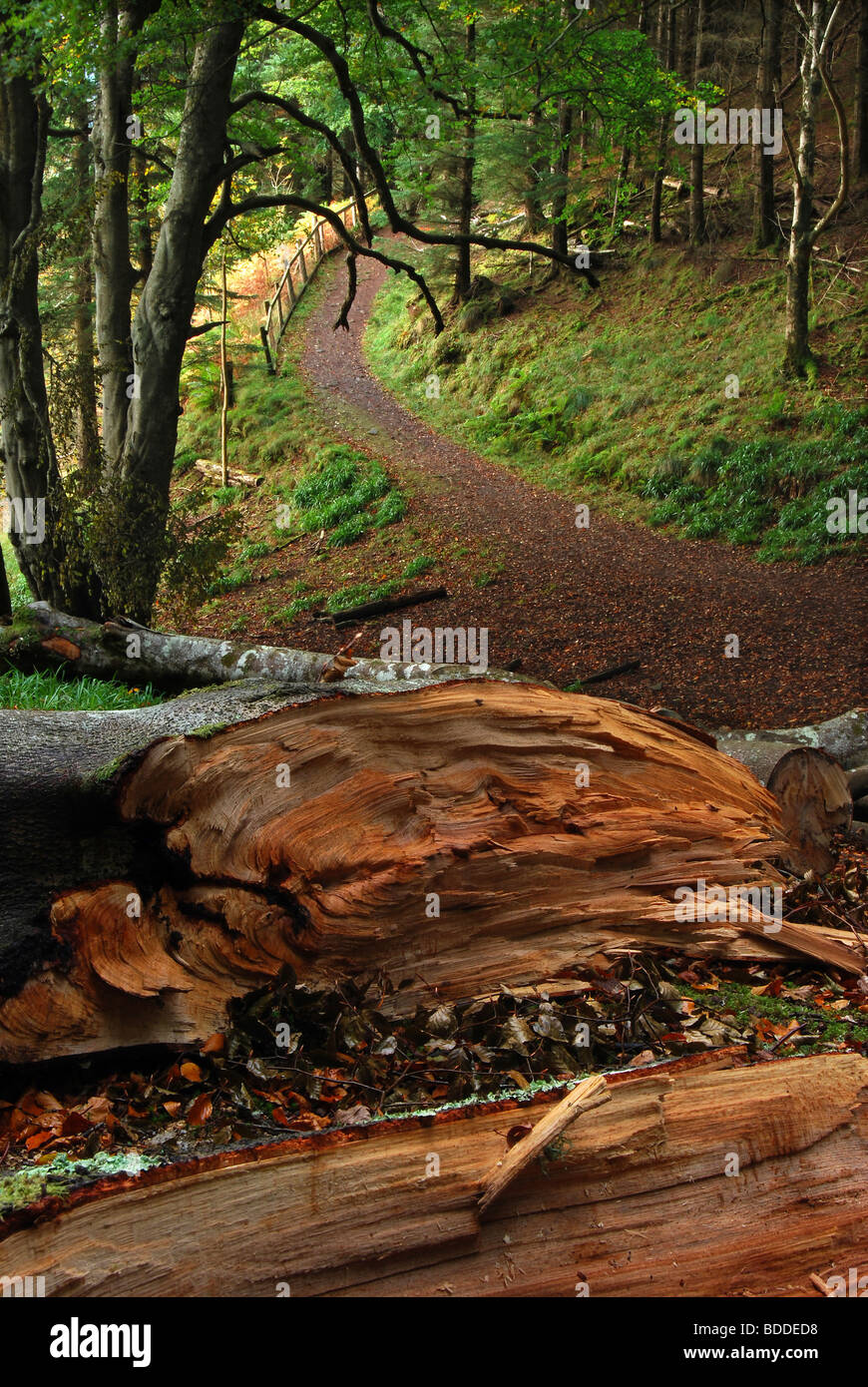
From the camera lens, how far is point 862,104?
1752 cm

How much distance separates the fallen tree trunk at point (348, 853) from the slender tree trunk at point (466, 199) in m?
14.4

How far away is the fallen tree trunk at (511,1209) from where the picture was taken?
2.23m

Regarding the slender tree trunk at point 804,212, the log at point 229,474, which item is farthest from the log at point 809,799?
the log at point 229,474

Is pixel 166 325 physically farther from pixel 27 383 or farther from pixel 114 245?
pixel 27 383

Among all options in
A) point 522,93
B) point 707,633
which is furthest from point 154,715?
point 522,93

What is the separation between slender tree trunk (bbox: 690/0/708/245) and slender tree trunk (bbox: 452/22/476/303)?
453 centimetres

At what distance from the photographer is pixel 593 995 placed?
3785mm

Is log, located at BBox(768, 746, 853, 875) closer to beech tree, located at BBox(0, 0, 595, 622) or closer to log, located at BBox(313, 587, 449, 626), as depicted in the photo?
beech tree, located at BBox(0, 0, 595, 622)

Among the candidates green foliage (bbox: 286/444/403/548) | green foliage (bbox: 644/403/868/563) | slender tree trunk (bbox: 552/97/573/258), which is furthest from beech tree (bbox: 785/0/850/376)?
green foliage (bbox: 286/444/403/548)

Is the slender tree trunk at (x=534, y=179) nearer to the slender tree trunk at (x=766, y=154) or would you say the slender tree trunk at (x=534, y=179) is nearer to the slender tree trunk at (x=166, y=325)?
the slender tree trunk at (x=766, y=154)

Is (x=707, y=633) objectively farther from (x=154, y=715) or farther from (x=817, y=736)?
(x=154, y=715)

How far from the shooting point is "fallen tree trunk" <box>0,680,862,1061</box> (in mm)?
3174

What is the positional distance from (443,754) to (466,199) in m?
19.3

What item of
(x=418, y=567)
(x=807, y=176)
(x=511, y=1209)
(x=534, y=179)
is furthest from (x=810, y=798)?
(x=534, y=179)
